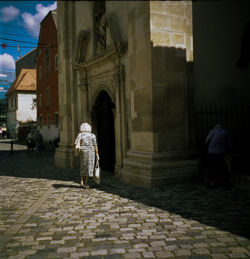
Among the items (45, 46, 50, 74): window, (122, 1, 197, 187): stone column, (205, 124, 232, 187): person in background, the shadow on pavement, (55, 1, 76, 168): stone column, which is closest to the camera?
the shadow on pavement

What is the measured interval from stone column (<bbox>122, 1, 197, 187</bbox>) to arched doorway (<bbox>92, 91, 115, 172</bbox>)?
2590 millimetres

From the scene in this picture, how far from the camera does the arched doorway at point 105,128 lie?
1058 cm

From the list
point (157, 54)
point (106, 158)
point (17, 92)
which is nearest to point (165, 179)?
point (157, 54)

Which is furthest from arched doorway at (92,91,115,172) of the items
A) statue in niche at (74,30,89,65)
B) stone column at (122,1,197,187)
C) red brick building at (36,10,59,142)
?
red brick building at (36,10,59,142)

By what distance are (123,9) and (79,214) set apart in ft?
21.1

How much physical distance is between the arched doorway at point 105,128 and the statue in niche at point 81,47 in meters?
1.93

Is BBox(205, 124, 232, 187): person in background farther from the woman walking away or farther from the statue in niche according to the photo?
the statue in niche

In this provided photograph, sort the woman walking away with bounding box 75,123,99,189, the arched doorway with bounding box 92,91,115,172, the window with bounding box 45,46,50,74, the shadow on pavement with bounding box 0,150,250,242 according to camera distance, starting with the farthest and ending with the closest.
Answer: the window with bounding box 45,46,50,74, the arched doorway with bounding box 92,91,115,172, the woman walking away with bounding box 75,123,99,189, the shadow on pavement with bounding box 0,150,250,242

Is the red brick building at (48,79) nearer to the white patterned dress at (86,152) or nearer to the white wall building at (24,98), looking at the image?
the white wall building at (24,98)

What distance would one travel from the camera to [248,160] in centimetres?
865

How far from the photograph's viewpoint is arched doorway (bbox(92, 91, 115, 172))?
10578 millimetres

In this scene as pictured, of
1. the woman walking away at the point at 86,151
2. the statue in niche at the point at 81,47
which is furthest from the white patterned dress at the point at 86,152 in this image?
the statue in niche at the point at 81,47

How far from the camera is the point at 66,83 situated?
12.6m

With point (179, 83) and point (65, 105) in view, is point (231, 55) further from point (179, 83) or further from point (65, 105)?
point (65, 105)
